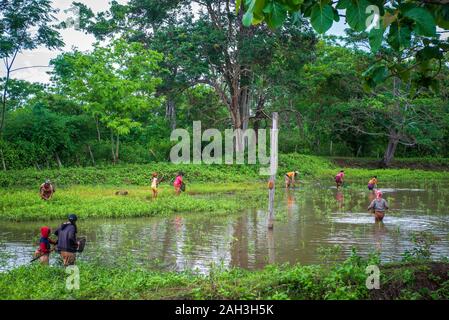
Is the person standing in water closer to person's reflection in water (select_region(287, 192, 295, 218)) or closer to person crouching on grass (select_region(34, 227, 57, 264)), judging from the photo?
person's reflection in water (select_region(287, 192, 295, 218))

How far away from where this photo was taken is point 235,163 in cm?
3647

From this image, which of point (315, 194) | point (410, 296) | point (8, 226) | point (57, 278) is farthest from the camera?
point (315, 194)

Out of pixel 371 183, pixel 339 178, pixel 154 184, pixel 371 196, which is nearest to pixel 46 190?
pixel 154 184

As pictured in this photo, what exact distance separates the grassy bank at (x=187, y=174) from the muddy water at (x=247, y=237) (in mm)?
9313

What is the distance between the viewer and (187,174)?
32.0 meters

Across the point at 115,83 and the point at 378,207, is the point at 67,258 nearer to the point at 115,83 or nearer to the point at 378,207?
the point at 378,207

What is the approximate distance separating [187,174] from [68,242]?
20.7 meters

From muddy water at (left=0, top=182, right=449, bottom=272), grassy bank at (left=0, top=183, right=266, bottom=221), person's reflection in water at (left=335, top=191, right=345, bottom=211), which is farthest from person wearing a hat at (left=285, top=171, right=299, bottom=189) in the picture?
muddy water at (left=0, top=182, right=449, bottom=272)

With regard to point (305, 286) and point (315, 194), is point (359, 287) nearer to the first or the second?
point (305, 286)

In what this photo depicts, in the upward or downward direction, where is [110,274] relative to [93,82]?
downward

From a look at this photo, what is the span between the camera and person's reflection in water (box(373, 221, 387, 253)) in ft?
47.8

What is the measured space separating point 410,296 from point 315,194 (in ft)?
68.4

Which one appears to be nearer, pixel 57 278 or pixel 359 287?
pixel 359 287
